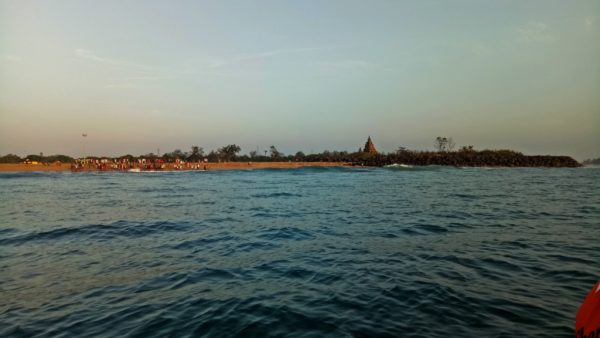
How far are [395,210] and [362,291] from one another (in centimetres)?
1228

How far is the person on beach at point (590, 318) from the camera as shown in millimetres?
2930

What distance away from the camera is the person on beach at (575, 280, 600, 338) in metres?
2.93

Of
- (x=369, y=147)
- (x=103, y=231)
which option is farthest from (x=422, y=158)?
(x=103, y=231)

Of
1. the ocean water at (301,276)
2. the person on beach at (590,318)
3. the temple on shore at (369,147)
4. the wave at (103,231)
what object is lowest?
the wave at (103,231)

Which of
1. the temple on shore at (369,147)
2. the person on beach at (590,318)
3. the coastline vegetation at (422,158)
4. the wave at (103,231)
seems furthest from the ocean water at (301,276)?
the temple on shore at (369,147)

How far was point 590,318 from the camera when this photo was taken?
9.94 ft

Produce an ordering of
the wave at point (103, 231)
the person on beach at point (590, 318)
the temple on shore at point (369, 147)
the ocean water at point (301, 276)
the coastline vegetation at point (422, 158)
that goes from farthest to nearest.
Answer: the temple on shore at point (369, 147) → the coastline vegetation at point (422, 158) → the wave at point (103, 231) → the ocean water at point (301, 276) → the person on beach at point (590, 318)

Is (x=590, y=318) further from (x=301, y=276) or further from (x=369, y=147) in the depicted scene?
(x=369, y=147)

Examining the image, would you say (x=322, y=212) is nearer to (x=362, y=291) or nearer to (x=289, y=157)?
(x=362, y=291)

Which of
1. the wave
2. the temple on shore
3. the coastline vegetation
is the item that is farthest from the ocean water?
the temple on shore

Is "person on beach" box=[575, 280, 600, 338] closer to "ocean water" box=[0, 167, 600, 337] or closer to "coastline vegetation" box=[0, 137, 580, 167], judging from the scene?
"ocean water" box=[0, 167, 600, 337]

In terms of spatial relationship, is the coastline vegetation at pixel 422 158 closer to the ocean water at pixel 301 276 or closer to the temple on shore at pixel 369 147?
the temple on shore at pixel 369 147

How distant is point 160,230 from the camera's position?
46.6ft

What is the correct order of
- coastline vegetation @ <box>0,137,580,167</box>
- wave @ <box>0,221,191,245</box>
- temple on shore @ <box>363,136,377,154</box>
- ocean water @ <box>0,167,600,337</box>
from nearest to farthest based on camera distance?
1. ocean water @ <box>0,167,600,337</box>
2. wave @ <box>0,221,191,245</box>
3. coastline vegetation @ <box>0,137,580,167</box>
4. temple on shore @ <box>363,136,377,154</box>
